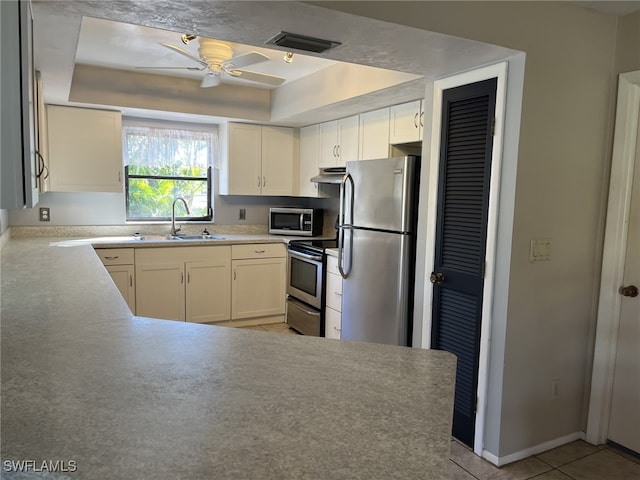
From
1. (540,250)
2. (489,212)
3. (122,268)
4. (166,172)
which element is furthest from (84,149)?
(540,250)

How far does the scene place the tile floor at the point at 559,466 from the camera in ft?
7.50

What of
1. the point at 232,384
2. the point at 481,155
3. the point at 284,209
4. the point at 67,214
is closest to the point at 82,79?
the point at 67,214

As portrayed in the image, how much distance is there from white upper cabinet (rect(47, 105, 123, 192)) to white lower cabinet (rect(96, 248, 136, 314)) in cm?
63

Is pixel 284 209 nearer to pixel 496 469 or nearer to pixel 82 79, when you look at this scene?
pixel 82 79

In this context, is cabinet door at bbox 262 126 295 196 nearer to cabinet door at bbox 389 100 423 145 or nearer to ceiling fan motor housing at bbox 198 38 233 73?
cabinet door at bbox 389 100 423 145

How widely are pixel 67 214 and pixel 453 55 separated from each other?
376 centimetres

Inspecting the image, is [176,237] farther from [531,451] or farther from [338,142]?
[531,451]

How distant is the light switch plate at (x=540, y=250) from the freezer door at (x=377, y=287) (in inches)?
32.7

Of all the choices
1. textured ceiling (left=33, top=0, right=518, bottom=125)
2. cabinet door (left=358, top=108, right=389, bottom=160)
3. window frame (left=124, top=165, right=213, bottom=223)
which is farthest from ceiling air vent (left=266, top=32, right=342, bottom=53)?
window frame (left=124, top=165, right=213, bottom=223)

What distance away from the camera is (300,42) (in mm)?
1981

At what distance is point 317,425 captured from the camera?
2.99 ft

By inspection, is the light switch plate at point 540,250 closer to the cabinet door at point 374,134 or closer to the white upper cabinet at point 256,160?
the cabinet door at point 374,134

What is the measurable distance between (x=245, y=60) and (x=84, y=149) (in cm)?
206

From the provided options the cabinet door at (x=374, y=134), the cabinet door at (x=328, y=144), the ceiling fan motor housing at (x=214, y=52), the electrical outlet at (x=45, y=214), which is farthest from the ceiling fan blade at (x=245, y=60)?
the electrical outlet at (x=45, y=214)
